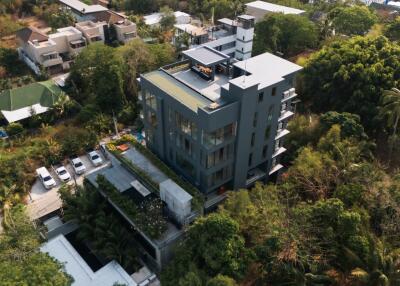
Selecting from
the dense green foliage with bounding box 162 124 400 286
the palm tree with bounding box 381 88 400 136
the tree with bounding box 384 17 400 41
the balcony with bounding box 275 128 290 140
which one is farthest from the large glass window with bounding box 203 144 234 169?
the tree with bounding box 384 17 400 41

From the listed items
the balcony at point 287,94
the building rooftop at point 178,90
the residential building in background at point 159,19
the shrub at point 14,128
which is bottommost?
the shrub at point 14,128

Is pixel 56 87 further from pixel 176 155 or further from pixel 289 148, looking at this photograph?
pixel 289 148

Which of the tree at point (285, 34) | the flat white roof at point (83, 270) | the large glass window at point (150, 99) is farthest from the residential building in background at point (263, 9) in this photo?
the flat white roof at point (83, 270)

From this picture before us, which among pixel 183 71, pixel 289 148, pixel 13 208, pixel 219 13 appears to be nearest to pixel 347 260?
pixel 289 148

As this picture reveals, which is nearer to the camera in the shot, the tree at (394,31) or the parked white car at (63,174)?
the parked white car at (63,174)

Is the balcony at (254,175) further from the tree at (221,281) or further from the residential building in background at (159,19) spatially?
the residential building in background at (159,19)

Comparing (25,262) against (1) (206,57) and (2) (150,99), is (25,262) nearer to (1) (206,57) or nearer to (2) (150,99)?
(2) (150,99)
